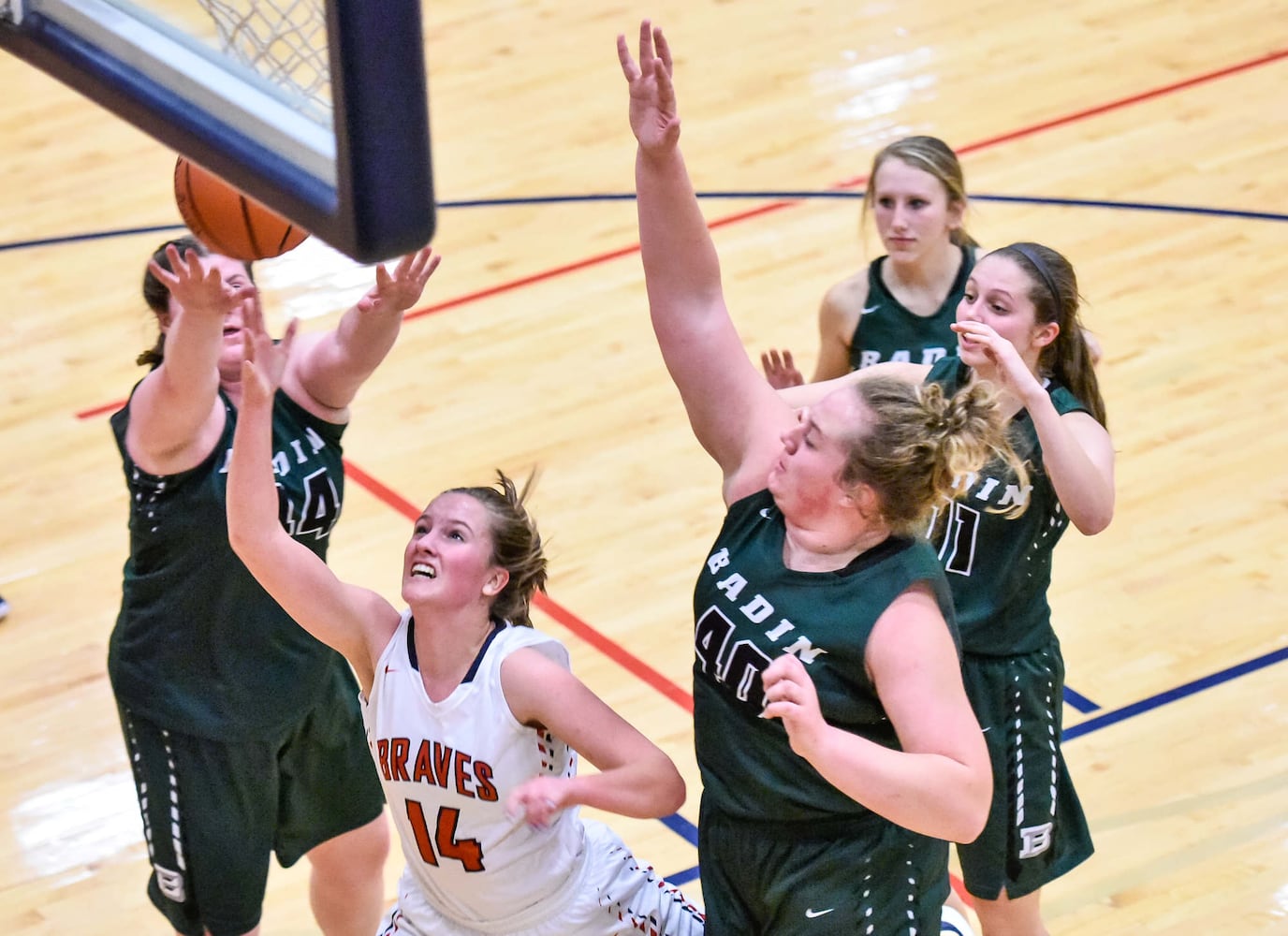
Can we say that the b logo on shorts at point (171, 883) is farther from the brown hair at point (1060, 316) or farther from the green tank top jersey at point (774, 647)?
the brown hair at point (1060, 316)

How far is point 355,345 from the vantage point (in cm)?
372

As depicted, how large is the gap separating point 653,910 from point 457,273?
488 cm

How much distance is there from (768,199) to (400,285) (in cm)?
483

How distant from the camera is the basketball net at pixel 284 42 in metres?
2.08

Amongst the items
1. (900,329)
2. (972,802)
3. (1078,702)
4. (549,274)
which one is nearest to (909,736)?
(972,802)

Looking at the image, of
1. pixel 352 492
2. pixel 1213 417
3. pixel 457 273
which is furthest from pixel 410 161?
pixel 457 273

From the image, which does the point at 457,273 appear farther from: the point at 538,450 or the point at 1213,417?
the point at 1213,417

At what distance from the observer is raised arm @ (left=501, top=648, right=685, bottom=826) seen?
2.86 metres

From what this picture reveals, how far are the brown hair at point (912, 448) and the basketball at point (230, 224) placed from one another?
43.7 inches

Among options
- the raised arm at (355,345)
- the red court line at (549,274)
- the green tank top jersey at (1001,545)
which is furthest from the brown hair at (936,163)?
the red court line at (549,274)

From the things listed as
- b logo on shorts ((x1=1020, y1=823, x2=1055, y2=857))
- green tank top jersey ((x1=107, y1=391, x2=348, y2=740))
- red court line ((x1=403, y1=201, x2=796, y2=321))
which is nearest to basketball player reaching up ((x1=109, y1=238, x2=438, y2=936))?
green tank top jersey ((x1=107, y1=391, x2=348, y2=740))

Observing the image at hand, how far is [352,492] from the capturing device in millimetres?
6410

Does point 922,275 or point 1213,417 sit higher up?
point 922,275

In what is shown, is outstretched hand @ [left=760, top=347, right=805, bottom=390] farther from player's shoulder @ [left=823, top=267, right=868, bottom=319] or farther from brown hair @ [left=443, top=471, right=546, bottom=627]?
brown hair @ [left=443, top=471, right=546, bottom=627]
